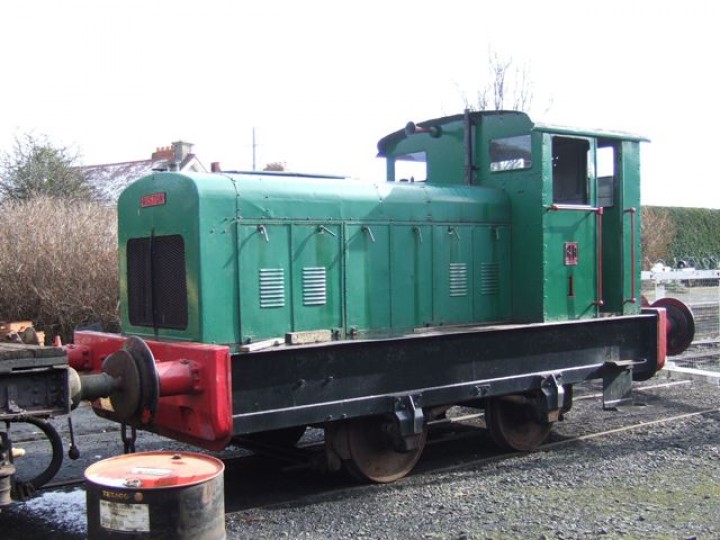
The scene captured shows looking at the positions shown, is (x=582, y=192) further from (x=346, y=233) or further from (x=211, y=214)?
(x=211, y=214)

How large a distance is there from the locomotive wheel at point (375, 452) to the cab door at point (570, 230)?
198cm

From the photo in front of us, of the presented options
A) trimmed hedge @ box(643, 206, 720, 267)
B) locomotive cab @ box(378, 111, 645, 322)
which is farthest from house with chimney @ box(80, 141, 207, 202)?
locomotive cab @ box(378, 111, 645, 322)

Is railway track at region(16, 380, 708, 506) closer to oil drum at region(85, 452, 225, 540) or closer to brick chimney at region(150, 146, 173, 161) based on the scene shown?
oil drum at region(85, 452, 225, 540)

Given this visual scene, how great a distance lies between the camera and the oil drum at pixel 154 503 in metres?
4.00

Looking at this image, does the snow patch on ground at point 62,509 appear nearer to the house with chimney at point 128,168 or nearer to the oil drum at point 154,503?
the oil drum at point 154,503

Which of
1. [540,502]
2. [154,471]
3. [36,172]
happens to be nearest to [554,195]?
[540,502]

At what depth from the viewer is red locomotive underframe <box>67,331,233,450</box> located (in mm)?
5211

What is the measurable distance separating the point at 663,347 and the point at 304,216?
4259 mm

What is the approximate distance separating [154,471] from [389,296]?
2.98 metres

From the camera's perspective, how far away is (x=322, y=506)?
5.68m

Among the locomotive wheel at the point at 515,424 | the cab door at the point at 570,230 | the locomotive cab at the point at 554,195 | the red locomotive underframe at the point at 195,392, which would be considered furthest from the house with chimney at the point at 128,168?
the red locomotive underframe at the point at 195,392

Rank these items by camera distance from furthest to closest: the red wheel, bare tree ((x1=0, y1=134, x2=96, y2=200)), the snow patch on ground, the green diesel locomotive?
bare tree ((x1=0, y1=134, x2=96, y2=200)), the red wheel, the green diesel locomotive, the snow patch on ground

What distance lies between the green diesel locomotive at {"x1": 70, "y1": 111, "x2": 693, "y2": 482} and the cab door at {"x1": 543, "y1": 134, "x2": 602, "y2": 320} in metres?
0.02

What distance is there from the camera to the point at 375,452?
6359mm
